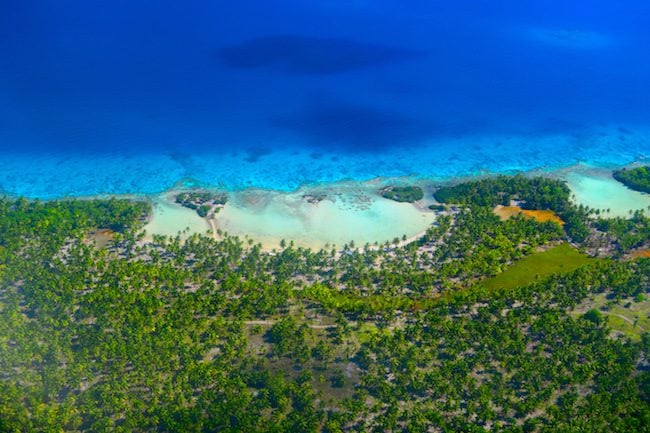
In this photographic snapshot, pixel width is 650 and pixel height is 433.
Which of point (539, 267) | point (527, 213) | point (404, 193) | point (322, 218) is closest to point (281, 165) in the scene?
point (322, 218)

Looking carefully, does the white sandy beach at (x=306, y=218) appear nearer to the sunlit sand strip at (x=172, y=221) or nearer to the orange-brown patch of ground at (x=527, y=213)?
the sunlit sand strip at (x=172, y=221)

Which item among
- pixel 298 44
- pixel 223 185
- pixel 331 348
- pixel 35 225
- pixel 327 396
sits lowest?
pixel 327 396

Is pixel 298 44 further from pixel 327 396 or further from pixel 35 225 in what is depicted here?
pixel 327 396

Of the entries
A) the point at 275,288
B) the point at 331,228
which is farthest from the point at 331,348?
the point at 331,228

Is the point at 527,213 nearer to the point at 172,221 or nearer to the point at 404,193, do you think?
the point at 404,193

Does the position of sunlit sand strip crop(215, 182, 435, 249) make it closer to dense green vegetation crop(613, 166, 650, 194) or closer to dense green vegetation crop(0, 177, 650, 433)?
dense green vegetation crop(0, 177, 650, 433)

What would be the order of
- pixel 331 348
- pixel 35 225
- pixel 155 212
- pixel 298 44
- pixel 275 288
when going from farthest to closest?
pixel 298 44
pixel 155 212
pixel 35 225
pixel 275 288
pixel 331 348

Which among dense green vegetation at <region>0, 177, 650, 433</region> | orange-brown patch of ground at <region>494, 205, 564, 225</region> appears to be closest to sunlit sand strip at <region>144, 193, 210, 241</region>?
dense green vegetation at <region>0, 177, 650, 433</region>
